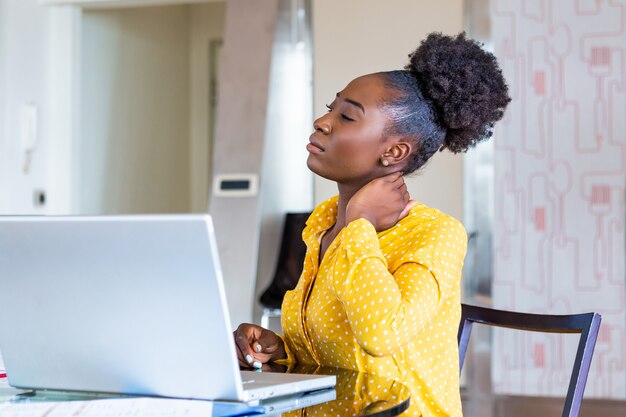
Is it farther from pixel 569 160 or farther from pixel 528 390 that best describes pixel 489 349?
pixel 569 160

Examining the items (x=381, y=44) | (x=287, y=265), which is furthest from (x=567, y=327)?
(x=287, y=265)

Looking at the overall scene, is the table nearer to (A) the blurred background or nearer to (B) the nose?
(B) the nose

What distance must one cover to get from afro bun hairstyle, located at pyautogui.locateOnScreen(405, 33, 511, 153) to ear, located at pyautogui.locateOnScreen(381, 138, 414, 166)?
9 cm

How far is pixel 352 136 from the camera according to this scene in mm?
1531

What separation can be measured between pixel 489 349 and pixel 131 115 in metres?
3.31

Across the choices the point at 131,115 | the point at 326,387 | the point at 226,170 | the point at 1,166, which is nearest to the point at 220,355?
the point at 326,387

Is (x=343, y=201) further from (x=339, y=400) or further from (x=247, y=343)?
(x=339, y=400)

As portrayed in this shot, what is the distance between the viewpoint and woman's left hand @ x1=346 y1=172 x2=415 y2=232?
1.48 m

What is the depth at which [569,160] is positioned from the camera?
433 cm

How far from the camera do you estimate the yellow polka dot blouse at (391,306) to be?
50.6 inches

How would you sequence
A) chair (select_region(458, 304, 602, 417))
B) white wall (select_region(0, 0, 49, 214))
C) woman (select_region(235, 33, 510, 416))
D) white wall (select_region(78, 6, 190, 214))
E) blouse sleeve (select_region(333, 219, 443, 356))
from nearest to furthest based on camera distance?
1. blouse sleeve (select_region(333, 219, 443, 356))
2. woman (select_region(235, 33, 510, 416))
3. chair (select_region(458, 304, 602, 417))
4. white wall (select_region(0, 0, 49, 214))
5. white wall (select_region(78, 6, 190, 214))

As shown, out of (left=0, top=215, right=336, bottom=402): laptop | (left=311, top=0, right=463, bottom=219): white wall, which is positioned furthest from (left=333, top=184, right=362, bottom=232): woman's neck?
(left=311, top=0, right=463, bottom=219): white wall

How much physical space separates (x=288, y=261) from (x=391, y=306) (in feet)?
12.0

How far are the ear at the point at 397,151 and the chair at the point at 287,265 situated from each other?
3.24 m
